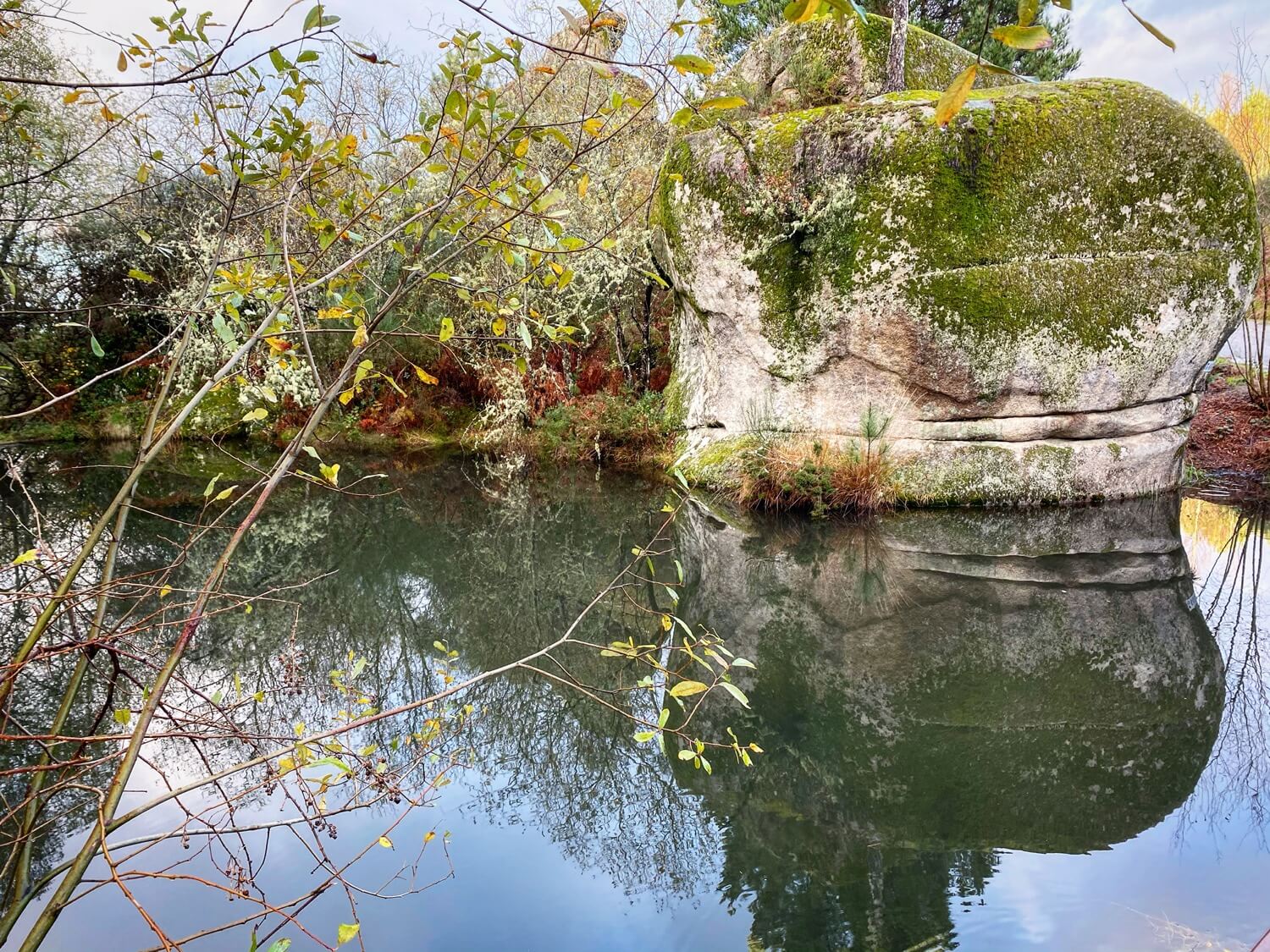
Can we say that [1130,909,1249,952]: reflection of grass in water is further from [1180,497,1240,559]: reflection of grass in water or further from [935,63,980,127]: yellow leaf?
[1180,497,1240,559]: reflection of grass in water

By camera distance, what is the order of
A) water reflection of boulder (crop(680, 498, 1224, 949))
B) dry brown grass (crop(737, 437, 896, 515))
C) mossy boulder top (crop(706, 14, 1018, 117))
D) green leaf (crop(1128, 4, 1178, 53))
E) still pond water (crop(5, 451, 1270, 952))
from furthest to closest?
mossy boulder top (crop(706, 14, 1018, 117)) → dry brown grass (crop(737, 437, 896, 515)) → water reflection of boulder (crop(680, 498, 1224, 949)) → still pond water (crop(5, 451, 1270, 952)) → green leaf (crop(1128, 4, 1178, 53))

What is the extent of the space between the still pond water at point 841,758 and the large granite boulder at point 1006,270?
1775mm

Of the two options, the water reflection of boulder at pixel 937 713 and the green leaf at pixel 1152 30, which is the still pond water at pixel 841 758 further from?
the green leaf at pixel 1152 30

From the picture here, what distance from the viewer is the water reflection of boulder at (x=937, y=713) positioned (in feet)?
10.1

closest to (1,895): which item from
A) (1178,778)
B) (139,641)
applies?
(139,641)

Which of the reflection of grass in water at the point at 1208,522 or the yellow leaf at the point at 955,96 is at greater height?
the reflection of grass in water at the point at 1208,522

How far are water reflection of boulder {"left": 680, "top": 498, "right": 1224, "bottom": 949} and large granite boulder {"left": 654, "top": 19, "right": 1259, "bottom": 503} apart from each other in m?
2.05

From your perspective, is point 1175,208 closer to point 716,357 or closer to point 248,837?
point 716,357

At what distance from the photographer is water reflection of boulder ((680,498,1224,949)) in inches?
122

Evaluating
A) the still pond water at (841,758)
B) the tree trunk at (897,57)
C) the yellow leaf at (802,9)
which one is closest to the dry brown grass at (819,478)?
the still pond water at (841,758)

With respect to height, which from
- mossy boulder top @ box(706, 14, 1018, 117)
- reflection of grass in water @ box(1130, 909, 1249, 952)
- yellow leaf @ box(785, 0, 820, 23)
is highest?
mossy boulder top @ box(706, 14, 1018, 117)

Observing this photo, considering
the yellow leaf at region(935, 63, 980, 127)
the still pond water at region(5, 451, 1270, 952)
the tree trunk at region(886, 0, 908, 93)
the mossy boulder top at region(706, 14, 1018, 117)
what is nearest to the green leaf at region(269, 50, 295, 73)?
the still pond water at region(5, 451, 1270, 952)

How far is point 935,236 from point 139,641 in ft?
27.6

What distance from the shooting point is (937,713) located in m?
4.38
